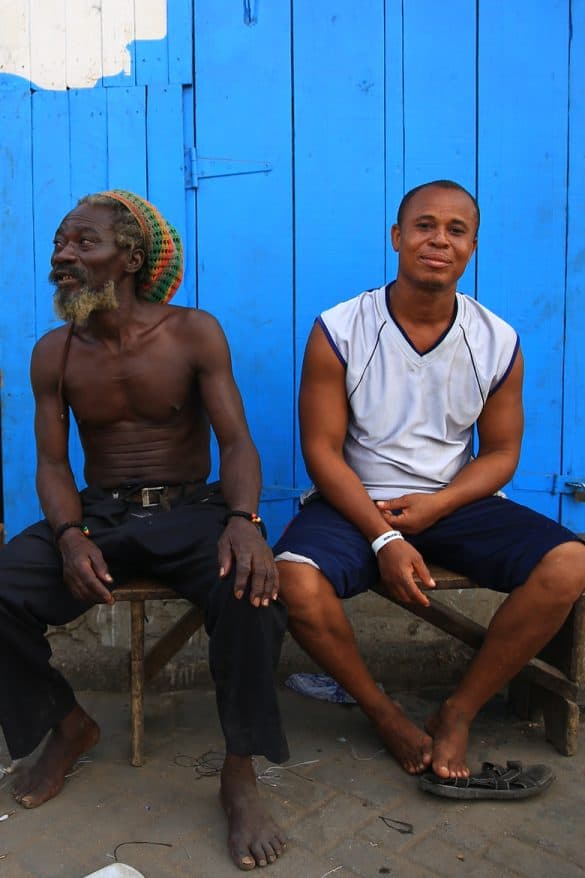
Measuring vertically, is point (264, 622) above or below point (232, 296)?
below

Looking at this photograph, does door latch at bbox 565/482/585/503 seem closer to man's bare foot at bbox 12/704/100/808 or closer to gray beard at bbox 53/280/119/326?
gray beard at bbox 53/280/119/326

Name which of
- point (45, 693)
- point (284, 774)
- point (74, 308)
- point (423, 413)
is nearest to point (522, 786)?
point (284, 774)

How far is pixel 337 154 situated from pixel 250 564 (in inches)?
71.3

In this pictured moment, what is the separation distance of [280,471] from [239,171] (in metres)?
1.24

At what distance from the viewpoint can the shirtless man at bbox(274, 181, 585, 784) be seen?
2570mm

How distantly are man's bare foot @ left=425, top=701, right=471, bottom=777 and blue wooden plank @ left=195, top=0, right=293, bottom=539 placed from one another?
119cm

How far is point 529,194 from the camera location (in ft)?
10.9

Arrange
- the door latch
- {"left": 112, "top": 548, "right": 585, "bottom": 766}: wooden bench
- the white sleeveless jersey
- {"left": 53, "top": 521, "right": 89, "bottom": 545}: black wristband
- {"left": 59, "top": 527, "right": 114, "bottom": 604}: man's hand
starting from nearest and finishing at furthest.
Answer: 1. {"left": 59, "top": 527, "right": 114, "bottom": 604}: man's hand
2. {"left": 53, "top": 521, "right": 89, "bottom": 545}: black wristband
3. {"left": 112, "top": 548, "right": 585, "bottom": 766}: wooden bench
4. the white sleeveless jersey
5. the door latch

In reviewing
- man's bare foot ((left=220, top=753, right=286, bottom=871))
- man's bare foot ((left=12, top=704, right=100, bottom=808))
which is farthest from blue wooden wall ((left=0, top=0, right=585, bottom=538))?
man's bare foot ((left=220, top=753, right=286, bottom=871))

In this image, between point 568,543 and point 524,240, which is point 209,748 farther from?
point 524,240

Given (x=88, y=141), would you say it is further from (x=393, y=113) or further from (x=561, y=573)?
(x=561, y=573)

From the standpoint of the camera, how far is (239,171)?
3.30m

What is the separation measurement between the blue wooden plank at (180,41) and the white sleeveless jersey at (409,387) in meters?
1.20

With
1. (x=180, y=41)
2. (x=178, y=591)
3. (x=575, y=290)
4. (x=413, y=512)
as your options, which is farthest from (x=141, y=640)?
(x=180, y=41)
